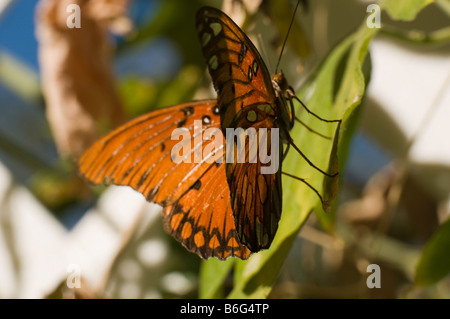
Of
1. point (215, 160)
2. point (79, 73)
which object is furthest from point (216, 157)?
point (79, 73)

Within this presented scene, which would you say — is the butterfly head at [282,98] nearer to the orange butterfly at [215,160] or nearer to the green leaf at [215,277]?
the orange butterfly at [215,160]

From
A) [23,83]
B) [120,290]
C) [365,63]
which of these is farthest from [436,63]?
[23,83]

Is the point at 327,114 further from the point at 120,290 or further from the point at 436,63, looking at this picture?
the point at 120,290

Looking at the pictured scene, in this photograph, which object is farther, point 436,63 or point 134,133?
point 436,63

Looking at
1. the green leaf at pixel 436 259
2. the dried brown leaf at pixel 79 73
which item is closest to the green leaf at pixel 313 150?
the green leaf at pixel 436 259

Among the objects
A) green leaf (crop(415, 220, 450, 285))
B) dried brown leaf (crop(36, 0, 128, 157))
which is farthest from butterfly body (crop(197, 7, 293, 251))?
dried brown leaf (crop(36, 0, 128, 157))

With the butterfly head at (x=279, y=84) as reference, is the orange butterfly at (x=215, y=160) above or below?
below
